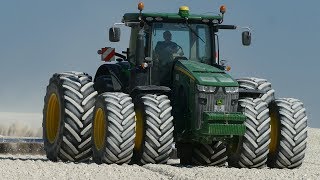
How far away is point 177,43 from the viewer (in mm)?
17203

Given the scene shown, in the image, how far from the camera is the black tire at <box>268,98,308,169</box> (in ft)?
55.6

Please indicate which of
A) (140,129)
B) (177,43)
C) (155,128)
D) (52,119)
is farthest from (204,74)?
(52,119)

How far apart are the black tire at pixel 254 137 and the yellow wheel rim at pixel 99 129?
94.5 inches

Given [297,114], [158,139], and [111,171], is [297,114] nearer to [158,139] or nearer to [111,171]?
[158,139]

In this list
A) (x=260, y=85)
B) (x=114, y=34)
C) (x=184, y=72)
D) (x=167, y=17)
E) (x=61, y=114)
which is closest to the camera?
(x=184, y=72)

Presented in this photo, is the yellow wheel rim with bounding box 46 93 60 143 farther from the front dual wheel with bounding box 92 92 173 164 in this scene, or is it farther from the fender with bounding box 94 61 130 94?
the front dual wheel with bounding box 92 92 173 164

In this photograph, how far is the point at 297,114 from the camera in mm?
17078

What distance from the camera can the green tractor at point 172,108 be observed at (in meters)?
16.1

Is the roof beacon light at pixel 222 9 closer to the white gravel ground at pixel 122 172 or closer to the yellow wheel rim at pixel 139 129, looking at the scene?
the yellow wheel rim at pixel 139 129

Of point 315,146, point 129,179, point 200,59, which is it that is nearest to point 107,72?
point 200,59

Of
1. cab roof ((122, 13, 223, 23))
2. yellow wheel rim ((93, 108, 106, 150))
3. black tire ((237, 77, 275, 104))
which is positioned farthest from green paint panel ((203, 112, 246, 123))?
cab roof ((122, 13, 223, 23))

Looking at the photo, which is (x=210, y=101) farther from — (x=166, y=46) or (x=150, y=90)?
(x=166, y=46)

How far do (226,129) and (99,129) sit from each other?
94.1 inches

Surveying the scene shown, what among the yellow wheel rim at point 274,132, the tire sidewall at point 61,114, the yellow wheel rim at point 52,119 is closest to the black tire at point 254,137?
the yellow wheel rim at point 274,132
